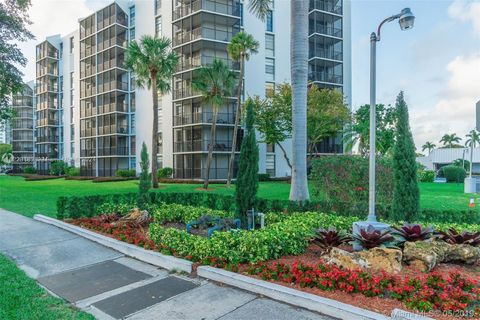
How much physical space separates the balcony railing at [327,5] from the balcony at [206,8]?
30.5 feet

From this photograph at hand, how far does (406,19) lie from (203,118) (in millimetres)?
23936

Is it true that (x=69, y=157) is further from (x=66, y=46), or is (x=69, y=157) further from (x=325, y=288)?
(x=325, y=288)

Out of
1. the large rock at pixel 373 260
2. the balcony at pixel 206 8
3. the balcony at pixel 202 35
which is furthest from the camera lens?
the balcony at pixel 202 35

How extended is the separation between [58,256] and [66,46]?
170 ft

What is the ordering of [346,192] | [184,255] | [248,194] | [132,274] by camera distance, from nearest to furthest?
[132,274], [184,255], [248,194], [346,192]

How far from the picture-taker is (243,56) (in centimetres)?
2383

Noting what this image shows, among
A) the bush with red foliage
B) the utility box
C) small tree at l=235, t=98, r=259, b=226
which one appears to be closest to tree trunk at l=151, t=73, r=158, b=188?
small tree at l=235, t=98, r=259, b=226

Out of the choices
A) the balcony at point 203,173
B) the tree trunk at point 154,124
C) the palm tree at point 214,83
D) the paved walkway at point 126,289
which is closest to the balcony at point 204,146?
the balcony at point 203,173

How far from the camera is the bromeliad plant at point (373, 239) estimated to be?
5.44m

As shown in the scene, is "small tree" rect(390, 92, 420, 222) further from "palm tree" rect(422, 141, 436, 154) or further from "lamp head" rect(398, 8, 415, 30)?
"palm tree" rect(422, 141, 436, 154)

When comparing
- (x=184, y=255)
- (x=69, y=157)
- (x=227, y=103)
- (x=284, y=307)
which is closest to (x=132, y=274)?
(x=184, y=255)

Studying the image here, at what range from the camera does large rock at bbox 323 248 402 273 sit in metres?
4.84

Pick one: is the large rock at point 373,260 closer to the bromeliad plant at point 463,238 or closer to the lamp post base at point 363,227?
the lamp post base at point 363,227

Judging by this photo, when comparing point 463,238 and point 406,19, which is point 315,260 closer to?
point 463,238
